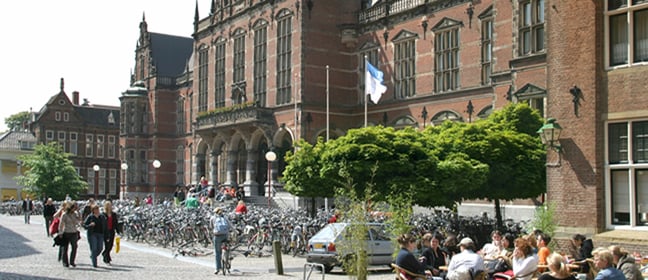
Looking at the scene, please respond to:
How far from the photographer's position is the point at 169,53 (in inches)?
2586

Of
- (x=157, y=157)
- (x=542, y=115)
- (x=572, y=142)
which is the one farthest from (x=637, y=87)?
(x=157, y=157)

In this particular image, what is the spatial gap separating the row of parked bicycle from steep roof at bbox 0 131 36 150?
183 ft

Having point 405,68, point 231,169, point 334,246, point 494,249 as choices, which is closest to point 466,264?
point 494,249

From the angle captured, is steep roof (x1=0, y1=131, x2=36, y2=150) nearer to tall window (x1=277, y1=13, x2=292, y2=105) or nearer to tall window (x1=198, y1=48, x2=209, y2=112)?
tall window (x1=198, y1=48, x2=209, y2=112)

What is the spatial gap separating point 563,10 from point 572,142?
2.70 metres

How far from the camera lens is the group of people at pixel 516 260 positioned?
10.1 meters

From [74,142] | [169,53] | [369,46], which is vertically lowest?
[74,142]

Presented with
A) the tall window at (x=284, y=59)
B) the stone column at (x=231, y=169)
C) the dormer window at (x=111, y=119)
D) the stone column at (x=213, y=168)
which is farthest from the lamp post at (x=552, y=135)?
the dormer window at (x=111, y=119)

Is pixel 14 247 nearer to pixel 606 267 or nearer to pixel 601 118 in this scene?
pixel 601 118

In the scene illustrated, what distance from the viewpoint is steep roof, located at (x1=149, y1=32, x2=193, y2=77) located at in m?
64.6

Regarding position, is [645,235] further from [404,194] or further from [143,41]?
[143,41]

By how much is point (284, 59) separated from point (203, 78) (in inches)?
435

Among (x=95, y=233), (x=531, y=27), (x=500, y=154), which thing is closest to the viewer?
(x=95, y=233)

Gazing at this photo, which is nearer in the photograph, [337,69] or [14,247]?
[14,247]
